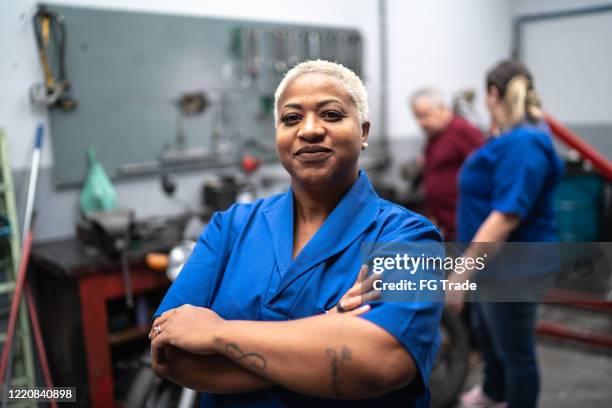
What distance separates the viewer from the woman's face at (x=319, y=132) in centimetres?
107

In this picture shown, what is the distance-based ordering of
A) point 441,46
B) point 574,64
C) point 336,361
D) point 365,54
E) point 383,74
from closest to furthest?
point 336,361, point 365,54, point 383,74, point 441,46, point 574,64

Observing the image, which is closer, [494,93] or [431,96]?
[494,93]

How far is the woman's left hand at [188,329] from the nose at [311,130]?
0.38 meters

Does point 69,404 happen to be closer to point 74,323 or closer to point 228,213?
point 74,323

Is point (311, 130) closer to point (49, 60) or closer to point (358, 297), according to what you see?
point (358, 297)

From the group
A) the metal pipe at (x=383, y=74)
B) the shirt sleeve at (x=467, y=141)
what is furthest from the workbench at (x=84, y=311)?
the metal pipe at (x=383, y=74)

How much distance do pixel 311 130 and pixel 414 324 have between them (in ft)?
1.36

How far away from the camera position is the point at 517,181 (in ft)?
5.89

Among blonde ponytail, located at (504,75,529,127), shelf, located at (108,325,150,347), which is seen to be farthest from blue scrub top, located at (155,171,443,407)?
shelf, located at (108,325,150,347)

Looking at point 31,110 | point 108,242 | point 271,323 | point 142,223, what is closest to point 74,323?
point 108,242

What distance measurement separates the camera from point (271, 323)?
945 mm

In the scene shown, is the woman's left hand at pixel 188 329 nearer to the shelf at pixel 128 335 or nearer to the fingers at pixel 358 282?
the fingers at pixel 358 282

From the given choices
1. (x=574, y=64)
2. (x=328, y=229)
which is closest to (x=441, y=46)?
(x=574, y=64)

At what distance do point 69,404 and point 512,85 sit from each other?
2.19 metres
